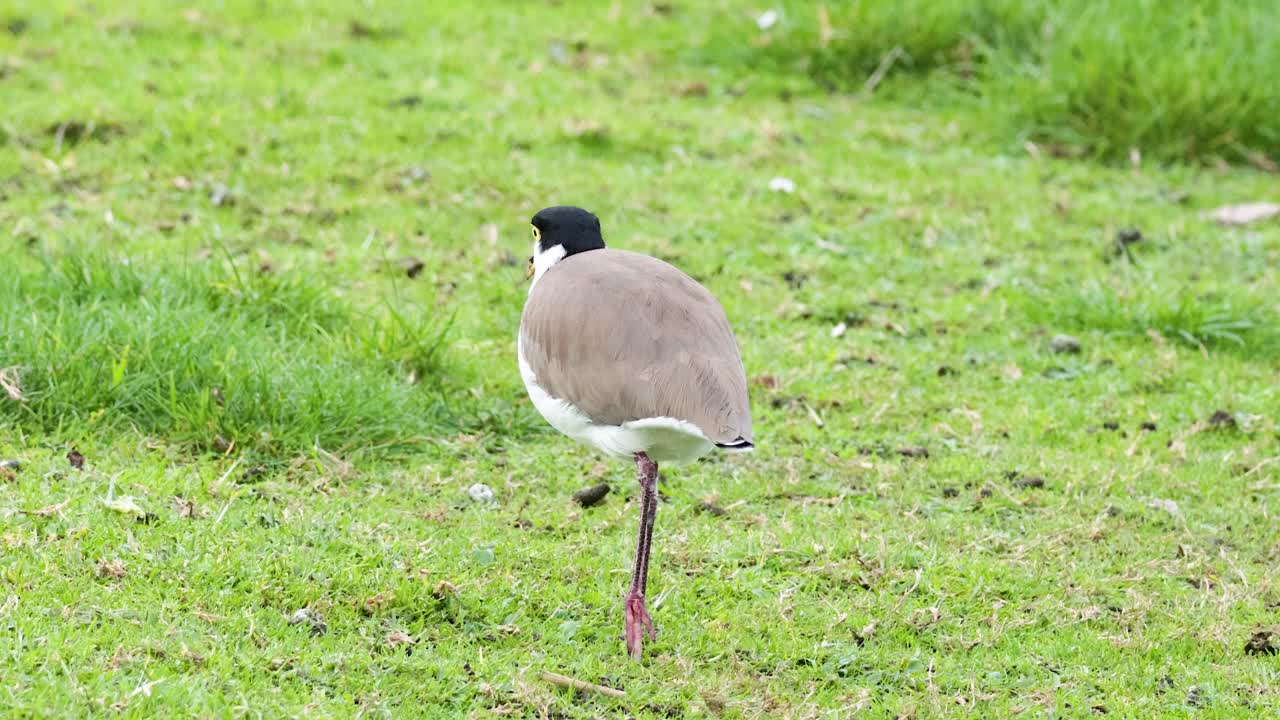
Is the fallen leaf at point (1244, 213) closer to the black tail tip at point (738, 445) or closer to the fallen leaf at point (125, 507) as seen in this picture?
the black tail tip at point (738, 445)

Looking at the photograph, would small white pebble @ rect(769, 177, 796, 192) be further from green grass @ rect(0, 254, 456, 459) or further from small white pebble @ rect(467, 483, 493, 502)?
small white pebble @ rect(467, 483, 493, 502)

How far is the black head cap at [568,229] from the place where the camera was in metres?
5.03

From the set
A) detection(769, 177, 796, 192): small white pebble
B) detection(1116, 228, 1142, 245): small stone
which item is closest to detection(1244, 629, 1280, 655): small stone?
detection(1116, 228, 1142, 245): small stone

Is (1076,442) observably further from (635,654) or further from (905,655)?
(635,654)

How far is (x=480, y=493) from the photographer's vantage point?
5480 millimetres

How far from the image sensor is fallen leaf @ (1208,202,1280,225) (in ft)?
29.0

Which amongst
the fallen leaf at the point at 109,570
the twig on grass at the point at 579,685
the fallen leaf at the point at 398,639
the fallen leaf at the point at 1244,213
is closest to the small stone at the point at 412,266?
the fallen leaf at the point at 109,570

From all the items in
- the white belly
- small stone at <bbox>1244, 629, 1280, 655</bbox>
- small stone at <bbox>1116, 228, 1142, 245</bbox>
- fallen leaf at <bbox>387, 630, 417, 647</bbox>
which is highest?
the white belly

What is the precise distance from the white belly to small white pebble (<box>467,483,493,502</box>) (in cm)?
94

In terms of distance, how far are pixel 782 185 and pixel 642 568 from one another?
4789 millimetres

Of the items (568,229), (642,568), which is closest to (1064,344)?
(568,229)

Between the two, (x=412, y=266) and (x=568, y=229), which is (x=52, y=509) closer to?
(x=568, y=229)

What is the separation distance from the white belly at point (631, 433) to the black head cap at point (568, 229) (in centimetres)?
59

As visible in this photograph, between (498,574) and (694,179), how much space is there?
14.9 feet
